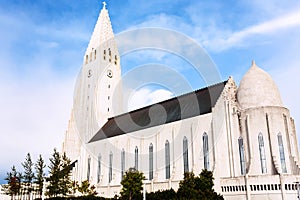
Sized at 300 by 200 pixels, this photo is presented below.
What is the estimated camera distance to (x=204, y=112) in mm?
42000

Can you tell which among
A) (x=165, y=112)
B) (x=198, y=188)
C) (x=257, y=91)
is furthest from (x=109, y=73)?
(x=198, y=188)

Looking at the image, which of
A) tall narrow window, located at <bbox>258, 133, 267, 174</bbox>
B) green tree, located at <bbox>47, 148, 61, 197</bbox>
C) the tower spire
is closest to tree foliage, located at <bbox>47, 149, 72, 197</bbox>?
green tree, located at <bbox>47, 148, 61, 197</bbox>

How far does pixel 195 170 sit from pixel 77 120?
35.8 metres

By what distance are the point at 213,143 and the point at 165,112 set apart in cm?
1354

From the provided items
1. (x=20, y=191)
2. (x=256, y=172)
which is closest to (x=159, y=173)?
(x=256, y=172)

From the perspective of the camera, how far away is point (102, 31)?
225 feet

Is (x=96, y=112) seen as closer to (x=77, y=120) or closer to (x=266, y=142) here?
(x=77, y=120)

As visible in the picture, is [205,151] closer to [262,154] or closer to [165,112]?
[262,154]

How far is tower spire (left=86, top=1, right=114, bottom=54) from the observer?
2665 inches

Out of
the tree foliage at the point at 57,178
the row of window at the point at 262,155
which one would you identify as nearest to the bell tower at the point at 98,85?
the tree foliage at the point at 57,178

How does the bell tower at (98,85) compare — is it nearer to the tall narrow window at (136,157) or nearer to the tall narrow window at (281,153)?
the tall narrow window at (136,157)

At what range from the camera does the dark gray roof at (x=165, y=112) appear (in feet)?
146

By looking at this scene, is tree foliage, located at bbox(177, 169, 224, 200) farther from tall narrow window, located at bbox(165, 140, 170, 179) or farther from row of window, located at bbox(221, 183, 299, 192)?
tall narrow window, located at bbox(165, 140, 170, 179)

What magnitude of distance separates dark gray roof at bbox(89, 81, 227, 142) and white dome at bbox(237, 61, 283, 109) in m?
3.31
